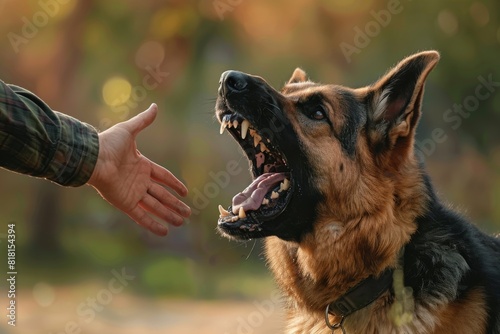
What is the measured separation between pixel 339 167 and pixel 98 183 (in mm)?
1476

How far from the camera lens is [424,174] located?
3.89 m

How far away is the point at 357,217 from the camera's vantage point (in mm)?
3764

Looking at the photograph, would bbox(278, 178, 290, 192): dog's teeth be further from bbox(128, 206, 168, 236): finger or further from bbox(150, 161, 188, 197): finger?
bbox(128, 206, 168, 236): finger

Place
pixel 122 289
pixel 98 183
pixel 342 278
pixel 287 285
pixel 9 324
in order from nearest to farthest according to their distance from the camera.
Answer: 1. pixel 98 183
2. pixel 342 278
3. pixel 287 285
4. pixel 9 324
5. pixel 122 289

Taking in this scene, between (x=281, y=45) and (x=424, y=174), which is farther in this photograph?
(x=281, y=45)

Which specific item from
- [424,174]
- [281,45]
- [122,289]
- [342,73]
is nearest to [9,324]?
[122,289]

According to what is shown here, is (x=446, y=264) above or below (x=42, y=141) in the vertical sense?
below

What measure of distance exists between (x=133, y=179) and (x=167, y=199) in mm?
247

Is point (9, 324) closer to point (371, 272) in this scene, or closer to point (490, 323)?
point (371, 272)

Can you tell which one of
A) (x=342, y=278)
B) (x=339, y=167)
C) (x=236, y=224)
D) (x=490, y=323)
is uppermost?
(x=339, y=167)

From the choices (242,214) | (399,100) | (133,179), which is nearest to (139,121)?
(133,179)

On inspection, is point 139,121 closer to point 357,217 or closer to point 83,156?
point 83,156

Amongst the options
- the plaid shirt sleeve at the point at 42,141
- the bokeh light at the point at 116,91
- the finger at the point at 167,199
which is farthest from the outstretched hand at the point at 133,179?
the bokeh light at the point at 116,91

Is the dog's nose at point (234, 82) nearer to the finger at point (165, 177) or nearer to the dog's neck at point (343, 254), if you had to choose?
the finger at point (165, 177)
